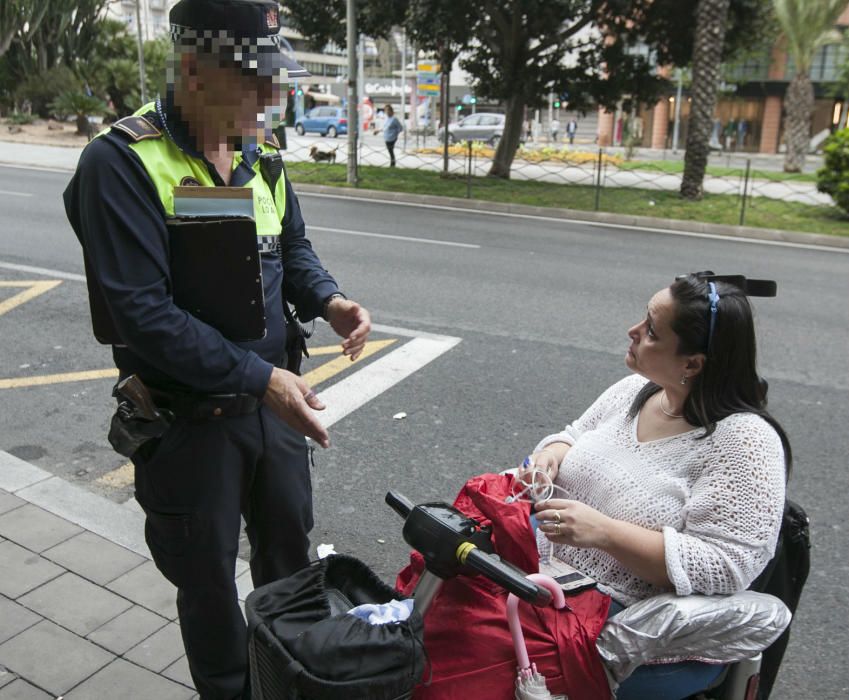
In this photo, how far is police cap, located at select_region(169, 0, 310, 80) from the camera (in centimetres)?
181

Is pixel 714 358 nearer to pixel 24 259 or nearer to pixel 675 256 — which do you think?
pixel 24 259

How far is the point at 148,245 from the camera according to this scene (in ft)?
6.02

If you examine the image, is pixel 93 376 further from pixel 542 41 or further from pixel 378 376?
pixel 542 41

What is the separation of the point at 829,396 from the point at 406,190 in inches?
477

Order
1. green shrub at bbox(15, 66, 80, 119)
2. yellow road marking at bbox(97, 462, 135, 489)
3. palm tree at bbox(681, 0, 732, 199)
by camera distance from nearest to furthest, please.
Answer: yellow road marking at bbox(97, 462, 135, 489) < palm tree at bbox(681, 0, 732, 199) < green shrub at bbox(15, 66, 80, 119)

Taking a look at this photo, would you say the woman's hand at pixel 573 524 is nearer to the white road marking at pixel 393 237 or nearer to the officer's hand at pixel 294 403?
the officer's hand at pixel 294 403

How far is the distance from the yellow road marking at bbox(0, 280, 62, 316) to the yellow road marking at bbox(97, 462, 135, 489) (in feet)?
11.0

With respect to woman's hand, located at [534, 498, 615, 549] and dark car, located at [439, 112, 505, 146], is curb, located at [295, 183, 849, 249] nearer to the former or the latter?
woman's hand, located at [534, 498, 615, 549]

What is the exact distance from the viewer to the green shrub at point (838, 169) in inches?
559

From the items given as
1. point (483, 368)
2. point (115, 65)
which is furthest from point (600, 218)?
point (115, 65)

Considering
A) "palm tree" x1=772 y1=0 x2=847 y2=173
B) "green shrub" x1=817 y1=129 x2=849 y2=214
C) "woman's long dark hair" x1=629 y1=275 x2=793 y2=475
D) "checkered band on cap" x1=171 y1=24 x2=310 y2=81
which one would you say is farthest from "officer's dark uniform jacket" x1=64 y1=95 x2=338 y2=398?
"palm tree" x1=772 y1=0 x2=847 y2=173

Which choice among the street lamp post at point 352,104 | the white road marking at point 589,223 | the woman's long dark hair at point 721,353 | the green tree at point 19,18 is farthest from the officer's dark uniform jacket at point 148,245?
the green tree at point 19,18

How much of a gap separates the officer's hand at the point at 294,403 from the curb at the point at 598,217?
41.4ft

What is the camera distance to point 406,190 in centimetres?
1666
